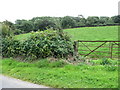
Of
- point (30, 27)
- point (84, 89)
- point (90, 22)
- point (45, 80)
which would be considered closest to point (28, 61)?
point (45, 80)

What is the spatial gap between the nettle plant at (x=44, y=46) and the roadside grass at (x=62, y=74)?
684 mm

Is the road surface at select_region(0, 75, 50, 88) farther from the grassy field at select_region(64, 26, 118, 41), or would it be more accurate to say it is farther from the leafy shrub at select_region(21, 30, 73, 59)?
the grassy field at select_region(64, 26, 118, 41)

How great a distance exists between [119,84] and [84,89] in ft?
4.11

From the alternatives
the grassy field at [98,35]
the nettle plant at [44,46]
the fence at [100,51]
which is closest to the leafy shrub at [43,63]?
the nettle plant at [44,46]

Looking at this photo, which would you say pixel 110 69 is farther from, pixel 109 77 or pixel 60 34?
pixel 60 34

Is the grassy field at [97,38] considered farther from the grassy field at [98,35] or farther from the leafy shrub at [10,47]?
the leafy shrub at [10,47]

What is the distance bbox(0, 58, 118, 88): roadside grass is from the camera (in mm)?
5289

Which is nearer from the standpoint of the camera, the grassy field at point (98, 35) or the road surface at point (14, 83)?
the road surface at point (14, 83)

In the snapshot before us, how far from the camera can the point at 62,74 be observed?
6.31 m

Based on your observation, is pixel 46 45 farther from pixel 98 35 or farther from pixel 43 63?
pixel 98 35

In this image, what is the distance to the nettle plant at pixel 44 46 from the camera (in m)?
8.45

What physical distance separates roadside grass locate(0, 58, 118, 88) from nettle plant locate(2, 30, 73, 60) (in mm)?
684

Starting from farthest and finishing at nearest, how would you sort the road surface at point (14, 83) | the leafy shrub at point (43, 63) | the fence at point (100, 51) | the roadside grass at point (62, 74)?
1. the fence at point (100, 51)
2. the leafy shrub at point (43, 63)
3. the road surface at point (14, 83)
4. the roadside grass at point (62, 74)

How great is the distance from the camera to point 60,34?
9625 mm
